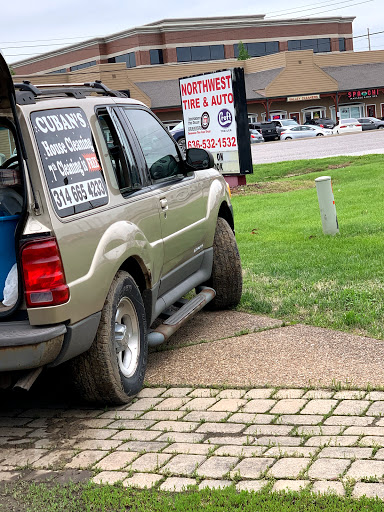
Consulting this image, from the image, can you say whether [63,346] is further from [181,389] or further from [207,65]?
[207,65]

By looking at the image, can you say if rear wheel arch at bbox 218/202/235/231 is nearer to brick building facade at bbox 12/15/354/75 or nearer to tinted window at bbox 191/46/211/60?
brick building facade at bbox 12/15/354/75

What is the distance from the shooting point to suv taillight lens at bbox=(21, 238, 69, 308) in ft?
13.7

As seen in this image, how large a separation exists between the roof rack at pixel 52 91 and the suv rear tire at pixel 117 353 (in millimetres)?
1210

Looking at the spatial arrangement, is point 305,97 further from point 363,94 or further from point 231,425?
point 231,425

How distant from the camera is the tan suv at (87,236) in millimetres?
4191

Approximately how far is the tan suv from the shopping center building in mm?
50750

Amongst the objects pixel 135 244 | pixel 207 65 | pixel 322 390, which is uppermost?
pixel 207 65

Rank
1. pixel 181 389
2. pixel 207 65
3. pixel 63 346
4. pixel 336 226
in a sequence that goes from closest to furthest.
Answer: pixel 63 346, pixel 181 389, pixel 336 226, pixel 207 65

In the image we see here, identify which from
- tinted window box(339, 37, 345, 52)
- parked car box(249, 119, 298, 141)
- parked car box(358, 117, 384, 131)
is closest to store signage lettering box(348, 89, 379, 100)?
parked car box(358, 117, 384, 131)

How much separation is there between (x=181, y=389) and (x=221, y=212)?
253cm

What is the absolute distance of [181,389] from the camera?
17.0ft

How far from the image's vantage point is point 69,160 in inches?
180

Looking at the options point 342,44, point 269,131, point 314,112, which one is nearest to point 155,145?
point 269,131

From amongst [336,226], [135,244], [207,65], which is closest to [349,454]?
[135,244]
